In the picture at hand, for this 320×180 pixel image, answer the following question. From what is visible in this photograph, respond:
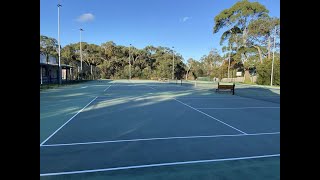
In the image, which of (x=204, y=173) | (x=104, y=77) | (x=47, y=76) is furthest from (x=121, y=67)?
(x=204, y=173)

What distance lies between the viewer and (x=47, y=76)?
119 feet

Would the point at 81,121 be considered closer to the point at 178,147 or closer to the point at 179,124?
the point at 179,124

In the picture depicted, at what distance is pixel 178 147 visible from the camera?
5848 mm
